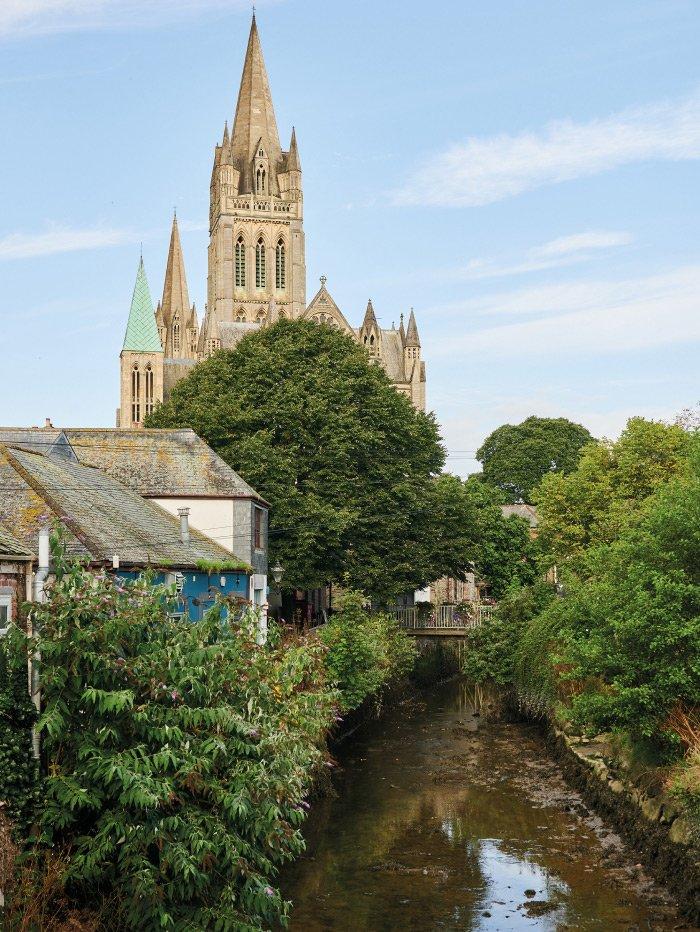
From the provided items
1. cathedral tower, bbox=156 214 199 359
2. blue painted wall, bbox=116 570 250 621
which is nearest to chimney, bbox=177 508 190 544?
blue painted wall, bbox=116 570 250 621

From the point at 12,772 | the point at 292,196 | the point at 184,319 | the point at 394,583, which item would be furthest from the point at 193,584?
the point at 184,319

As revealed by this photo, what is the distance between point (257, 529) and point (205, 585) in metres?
6.95

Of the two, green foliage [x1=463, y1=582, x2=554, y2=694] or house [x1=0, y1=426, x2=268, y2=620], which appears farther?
green foliage [x1=463, y1=582, x2=554, y2=694]

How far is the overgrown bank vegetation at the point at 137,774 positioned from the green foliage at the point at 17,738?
20 mm

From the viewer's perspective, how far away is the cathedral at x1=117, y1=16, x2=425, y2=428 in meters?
121

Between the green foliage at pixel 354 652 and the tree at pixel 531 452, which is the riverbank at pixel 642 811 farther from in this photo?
the tree at pixel 531 452

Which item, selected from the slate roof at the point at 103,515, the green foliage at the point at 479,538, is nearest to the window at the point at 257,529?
the slate roof at the point at 103,515

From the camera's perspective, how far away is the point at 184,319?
14762cm

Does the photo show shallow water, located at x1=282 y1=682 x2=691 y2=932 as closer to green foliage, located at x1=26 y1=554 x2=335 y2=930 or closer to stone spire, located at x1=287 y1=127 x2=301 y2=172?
green foliage, located at x1=26 y1=554 x2=335 y2=930

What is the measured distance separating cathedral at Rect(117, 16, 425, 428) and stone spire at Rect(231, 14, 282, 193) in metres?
0.11

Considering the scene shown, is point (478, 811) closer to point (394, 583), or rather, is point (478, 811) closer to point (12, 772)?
point (12, 772)

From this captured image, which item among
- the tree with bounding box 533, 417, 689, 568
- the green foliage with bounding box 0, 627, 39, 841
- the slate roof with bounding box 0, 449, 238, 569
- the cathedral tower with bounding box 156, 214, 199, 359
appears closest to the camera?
the green foliage with bounding box 0, 627, 39, 841

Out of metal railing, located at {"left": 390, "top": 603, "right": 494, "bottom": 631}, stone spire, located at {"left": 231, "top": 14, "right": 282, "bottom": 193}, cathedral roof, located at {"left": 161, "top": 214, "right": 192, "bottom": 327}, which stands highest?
stone spire, located at {"left": 231, "top": 14, "right": 282, "bottom": 193}

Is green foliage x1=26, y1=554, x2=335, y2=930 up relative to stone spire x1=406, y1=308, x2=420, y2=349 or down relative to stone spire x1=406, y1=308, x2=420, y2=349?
down
